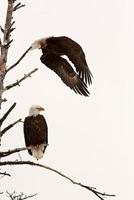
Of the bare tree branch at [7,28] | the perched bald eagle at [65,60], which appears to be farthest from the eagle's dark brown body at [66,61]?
the bare tree branch at [7,28]

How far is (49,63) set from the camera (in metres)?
6.84

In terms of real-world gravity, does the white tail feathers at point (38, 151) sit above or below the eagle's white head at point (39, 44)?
below

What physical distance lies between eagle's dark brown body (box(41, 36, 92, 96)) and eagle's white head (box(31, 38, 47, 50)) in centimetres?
6

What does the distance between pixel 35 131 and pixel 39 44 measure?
2.12 m

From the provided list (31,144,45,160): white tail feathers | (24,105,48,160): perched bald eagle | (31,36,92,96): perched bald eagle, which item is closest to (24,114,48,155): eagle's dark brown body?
(24,105,48,160): perched bald eagle

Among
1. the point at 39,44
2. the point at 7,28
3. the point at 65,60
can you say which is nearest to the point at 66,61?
the point at 65,60

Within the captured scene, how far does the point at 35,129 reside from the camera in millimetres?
8398

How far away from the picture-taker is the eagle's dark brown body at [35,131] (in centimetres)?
820

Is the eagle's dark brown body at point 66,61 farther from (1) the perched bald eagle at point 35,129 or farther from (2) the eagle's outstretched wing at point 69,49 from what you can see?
(1) the perched bald eagle at point 35,129

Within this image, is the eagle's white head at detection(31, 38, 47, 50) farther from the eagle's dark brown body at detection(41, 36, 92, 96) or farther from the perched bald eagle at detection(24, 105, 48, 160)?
the perched bald eagle at detection(24, 105, 48, 160)

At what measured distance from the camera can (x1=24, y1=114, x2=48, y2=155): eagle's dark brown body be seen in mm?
8195

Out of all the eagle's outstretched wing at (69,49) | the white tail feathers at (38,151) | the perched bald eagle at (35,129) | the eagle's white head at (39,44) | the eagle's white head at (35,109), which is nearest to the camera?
the eagle's white head at (39,44)

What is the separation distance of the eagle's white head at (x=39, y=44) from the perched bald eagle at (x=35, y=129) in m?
1.72

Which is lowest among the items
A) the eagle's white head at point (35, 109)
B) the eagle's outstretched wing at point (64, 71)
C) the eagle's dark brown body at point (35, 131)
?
the eagle's dark brown body at point (35, 131)
